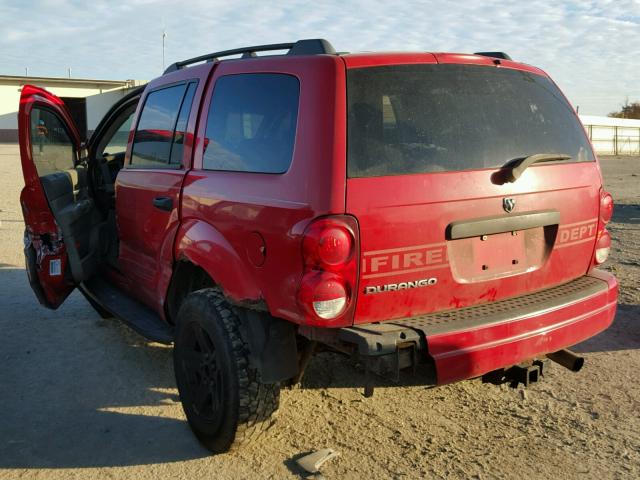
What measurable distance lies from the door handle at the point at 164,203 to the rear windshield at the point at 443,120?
1.51 m

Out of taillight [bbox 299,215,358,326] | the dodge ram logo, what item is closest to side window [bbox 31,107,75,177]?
taillight [bbox 299,215,358,326]

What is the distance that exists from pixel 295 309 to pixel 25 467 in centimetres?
176

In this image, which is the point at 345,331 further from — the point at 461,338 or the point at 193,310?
the point at 193,310

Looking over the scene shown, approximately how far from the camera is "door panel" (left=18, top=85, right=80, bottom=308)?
14.5ft

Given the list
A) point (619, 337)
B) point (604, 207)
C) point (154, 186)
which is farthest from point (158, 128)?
point (619, 337)

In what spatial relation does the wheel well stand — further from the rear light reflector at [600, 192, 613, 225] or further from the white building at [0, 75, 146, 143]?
the white building at [0, 75, 146, 143]

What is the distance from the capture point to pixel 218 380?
3145mm

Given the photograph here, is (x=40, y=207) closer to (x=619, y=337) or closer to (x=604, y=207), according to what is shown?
(x=604, y=207)

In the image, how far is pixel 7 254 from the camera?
7910 millimetres

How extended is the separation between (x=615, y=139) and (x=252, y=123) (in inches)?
2077

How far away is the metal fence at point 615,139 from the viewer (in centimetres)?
4668

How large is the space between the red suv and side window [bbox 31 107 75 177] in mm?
1352

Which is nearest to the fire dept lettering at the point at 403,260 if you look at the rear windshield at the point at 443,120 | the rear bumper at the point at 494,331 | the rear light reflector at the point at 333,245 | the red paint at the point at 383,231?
the red paint at the point at 383,231

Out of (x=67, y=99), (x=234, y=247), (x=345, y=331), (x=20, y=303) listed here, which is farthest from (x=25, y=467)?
(x=67, y=99)
